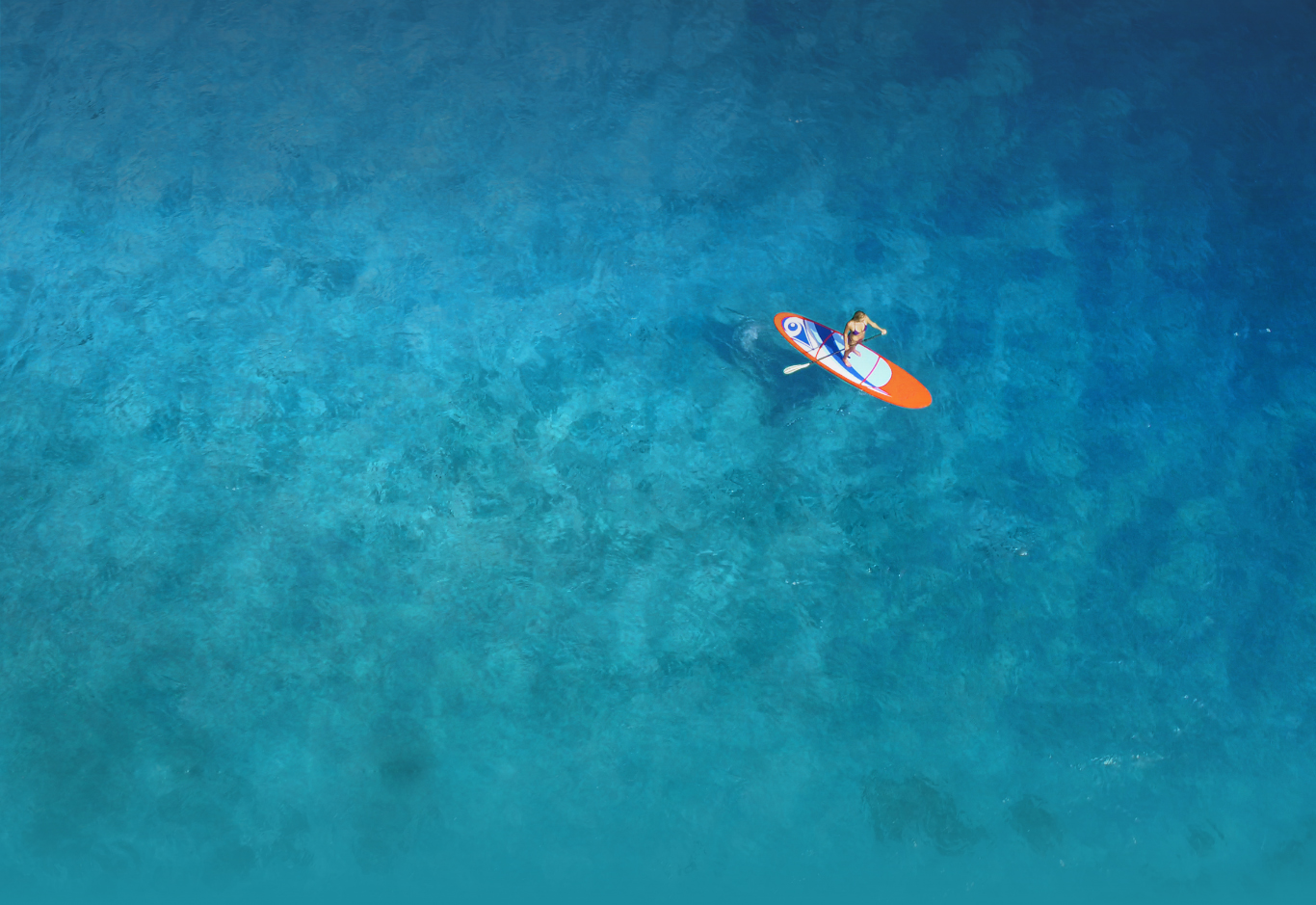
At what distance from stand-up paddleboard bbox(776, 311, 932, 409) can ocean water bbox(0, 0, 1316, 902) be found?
0.40ft

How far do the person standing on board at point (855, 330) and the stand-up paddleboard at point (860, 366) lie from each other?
0.05 m

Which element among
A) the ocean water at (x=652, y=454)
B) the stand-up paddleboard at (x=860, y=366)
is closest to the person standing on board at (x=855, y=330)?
the stand-up paddleboard at (x=860, y=366)

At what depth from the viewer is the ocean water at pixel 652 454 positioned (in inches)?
255

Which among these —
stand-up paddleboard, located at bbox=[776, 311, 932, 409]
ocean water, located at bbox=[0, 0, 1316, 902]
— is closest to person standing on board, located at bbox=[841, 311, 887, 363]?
stand-up paddleboard, located at bbox=[776, 311, 932, 409]

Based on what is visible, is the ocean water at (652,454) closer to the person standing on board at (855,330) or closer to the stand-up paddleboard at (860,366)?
the stand-up paddleboard at (860,366)

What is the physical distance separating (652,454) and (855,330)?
1.91 meters

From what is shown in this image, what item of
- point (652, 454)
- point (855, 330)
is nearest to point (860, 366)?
point (855, 330)

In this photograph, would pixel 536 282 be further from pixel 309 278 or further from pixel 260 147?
pixel 260 147

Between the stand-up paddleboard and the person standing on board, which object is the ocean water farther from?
the person standing on board

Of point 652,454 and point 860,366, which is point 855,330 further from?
point 652,454

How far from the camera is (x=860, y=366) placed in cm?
696

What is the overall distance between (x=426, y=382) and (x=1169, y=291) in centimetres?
645

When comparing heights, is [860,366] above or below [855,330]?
below

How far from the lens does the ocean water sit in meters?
6.47
